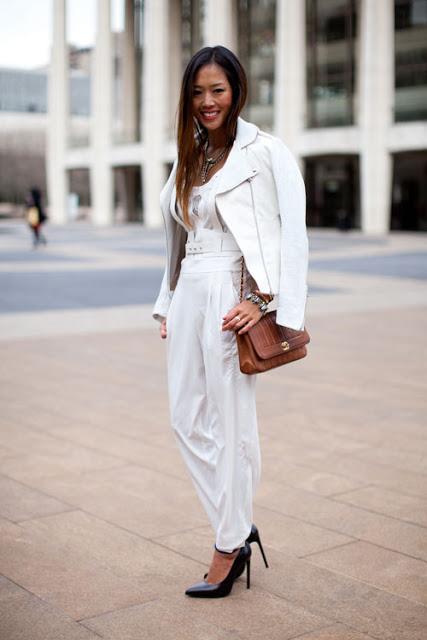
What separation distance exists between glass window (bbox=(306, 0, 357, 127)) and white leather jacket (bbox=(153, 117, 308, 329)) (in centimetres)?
4211

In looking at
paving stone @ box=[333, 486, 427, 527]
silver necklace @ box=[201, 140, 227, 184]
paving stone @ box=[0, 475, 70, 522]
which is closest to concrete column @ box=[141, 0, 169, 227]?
paving stone @ box=[0, 475, 70, 522]

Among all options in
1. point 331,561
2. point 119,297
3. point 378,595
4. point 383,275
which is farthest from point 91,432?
point 383,275

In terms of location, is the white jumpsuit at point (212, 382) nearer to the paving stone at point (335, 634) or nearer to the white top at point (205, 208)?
the white top at point (205, 208)

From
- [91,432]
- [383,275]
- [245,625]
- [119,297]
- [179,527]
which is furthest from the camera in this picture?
[383,275]

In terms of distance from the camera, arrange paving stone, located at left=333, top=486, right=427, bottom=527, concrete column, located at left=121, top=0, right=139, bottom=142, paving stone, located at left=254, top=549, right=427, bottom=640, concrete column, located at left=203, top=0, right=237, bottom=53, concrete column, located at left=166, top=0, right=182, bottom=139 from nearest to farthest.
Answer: paving stone, located at left=254, top=549, right=427, bottom=640 < paving stone, located at left=333, top=486, right=427, bottom=527 < concrete column, located at left=203, top=0, right=237, bottom=53 < concrete column, located at left=166, top=0, right=182, bottom=139 < concrete column, located at left=121, top=0, right=139, bottom=142

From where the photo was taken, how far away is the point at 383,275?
20.3 m

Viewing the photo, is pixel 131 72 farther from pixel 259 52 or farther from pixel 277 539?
pixel 277 539

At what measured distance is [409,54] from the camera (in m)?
43.3

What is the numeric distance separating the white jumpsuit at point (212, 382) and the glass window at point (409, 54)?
1529 inches

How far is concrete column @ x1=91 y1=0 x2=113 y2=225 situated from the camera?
52125mm

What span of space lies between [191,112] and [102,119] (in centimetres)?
5160

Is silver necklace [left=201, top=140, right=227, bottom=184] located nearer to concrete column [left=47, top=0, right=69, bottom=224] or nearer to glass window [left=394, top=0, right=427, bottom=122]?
glass window [left=394, top=0, right=427, bottom=122]

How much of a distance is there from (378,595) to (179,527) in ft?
3.95

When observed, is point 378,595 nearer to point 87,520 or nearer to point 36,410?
point 87,520
